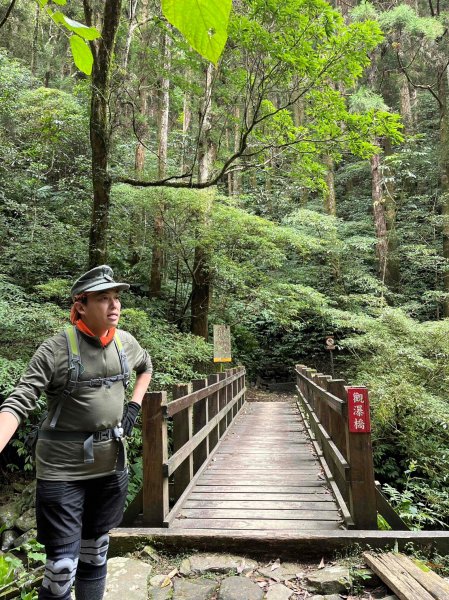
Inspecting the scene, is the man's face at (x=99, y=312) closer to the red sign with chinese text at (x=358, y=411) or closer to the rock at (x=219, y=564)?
the rock at (x=219, y=564)

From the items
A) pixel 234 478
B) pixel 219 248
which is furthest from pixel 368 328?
pixel 234 478

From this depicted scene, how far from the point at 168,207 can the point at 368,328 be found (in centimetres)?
616

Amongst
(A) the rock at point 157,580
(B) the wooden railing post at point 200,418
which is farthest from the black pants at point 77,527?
(B) the wooden railing post at point 200,418

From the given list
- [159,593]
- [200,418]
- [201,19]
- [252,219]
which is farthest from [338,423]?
[252,219]

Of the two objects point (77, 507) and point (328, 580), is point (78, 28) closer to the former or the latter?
point (77, 507)

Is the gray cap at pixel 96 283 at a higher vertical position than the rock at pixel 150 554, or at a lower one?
higher

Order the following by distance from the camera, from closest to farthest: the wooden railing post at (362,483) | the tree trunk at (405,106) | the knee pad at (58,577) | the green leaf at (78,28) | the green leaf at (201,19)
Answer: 1. the green leaf at (201,19)
2. the green leaf at (78,28)
3. the knee pad at (58,577)
4. the wooden railing post at (362,483)
5. the tree trunk at (405,106)

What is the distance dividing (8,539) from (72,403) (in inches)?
189

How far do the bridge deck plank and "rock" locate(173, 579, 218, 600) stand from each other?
1.71 ft

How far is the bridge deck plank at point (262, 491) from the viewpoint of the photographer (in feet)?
10.1

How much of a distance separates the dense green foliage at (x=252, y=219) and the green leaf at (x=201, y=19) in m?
4.00

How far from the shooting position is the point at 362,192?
819 inches

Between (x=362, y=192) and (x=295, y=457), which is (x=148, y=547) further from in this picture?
(x=362, y=192)

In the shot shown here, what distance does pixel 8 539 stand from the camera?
5.28 metres
